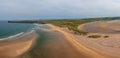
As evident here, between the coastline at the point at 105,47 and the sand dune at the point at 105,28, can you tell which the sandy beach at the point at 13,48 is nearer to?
the coastline at the point at 105,47

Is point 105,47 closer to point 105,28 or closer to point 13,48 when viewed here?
point 13,48

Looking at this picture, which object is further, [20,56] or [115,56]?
[115,56]

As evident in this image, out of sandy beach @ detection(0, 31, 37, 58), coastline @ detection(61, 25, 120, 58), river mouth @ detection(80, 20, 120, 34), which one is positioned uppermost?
sandy beach @ detection(0, 31, 37, 58)

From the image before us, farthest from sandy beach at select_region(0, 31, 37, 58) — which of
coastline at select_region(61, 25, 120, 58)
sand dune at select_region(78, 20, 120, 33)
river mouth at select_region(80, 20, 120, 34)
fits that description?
sand dune at select_region(78, 20, 120, 33)

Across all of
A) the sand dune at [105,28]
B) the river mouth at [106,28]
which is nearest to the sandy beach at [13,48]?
the river mouth at [106,28]

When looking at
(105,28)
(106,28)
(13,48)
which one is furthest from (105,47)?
(105,28)

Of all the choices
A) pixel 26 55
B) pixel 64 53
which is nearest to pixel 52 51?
pixel 64 53

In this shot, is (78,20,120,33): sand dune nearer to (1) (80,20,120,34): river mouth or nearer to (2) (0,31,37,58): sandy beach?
(1) (80,20,120,34): river mouth

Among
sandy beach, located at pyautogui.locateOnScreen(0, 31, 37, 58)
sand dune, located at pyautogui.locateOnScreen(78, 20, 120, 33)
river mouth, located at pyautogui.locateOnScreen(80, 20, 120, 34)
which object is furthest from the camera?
sand dune, located at pyautogui.locateOnScreen(78, 20, 120, 33)

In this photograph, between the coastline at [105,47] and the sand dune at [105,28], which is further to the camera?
the sand dune at [105,28]

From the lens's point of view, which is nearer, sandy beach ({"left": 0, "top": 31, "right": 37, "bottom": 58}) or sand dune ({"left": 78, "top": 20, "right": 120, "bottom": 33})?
sandy beach ({"left": 0, "top": 31, "right": 37, "bottom": 58})

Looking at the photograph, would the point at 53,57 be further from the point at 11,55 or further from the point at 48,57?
the point at 11,55
